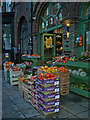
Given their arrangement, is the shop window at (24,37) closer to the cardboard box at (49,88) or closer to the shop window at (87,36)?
the shop window at (87,36)

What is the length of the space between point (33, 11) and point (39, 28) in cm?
185

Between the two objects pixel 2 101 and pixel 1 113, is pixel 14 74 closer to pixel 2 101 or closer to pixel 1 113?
pixel 2 101

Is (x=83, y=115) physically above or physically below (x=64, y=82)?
below

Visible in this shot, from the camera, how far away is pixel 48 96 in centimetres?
434

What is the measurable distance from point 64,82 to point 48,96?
2.46 metres

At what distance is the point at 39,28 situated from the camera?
13.9 m

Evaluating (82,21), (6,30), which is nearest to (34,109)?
(82,21)

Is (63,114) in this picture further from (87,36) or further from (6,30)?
(6,30)

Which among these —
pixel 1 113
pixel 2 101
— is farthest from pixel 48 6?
pixel 1 113

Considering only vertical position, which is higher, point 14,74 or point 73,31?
point 73,31

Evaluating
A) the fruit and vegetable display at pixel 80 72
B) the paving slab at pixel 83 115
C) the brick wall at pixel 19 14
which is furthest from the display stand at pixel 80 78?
the brick wall at pixel 19 14

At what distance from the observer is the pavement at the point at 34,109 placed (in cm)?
444

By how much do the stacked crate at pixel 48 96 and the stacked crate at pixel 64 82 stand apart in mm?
2109

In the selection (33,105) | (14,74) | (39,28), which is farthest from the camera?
(39,28)
